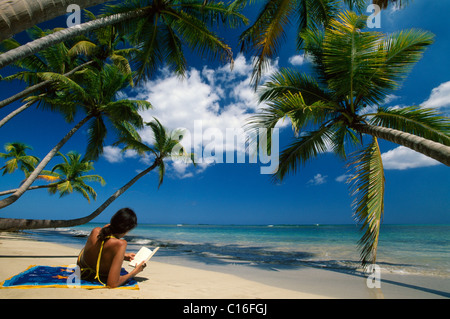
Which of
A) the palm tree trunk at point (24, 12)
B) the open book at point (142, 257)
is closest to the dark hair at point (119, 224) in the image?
the open book at point (142, 257)

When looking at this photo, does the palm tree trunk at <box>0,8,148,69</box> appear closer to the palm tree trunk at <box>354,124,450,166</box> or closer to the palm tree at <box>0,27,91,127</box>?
the palm tree at <box>0,27,91,127</box>

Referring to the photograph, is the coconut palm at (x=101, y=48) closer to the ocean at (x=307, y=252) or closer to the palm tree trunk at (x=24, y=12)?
the palm tree trunk at (x=24, y=12)

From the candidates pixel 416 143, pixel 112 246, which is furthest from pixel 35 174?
pixel 416 143

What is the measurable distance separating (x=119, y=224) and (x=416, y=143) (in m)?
5.04

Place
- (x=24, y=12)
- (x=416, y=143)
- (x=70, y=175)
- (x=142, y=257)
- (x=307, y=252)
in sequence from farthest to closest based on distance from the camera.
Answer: (x=70, y=175) → (x=307, y=252) → (x=416, y=143) → (x=142, y=257) → (x=24, y=12)

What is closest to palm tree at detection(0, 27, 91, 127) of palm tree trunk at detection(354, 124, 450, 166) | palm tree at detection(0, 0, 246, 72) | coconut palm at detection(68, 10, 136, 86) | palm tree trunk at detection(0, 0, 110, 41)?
coconut palm at detection(68, 10, 136, 86)

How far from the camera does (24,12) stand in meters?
2.32

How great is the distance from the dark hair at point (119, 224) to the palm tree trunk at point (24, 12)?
225 cm

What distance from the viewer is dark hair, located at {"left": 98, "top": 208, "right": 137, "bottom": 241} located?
2666 mm

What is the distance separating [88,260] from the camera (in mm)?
2945

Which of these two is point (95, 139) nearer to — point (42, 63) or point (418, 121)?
point (42, 63)

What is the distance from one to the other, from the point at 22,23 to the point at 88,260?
288cm
